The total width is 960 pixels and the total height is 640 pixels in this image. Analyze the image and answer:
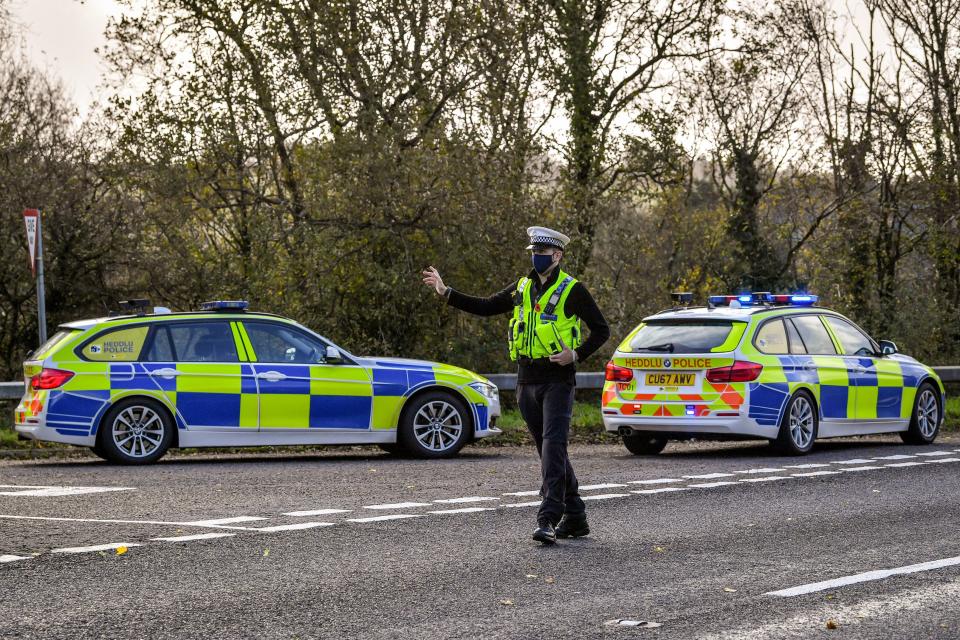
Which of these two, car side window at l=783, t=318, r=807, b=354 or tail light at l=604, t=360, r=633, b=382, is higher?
car side window at l=783, t=318, r=807, b=354

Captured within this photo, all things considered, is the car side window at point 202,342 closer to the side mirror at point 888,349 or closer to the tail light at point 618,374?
the tail light at point 618,374

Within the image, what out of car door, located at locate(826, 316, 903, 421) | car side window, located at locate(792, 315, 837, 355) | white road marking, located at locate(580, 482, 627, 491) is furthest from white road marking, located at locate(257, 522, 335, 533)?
car door, located at locate(826, 316, 903, 421)

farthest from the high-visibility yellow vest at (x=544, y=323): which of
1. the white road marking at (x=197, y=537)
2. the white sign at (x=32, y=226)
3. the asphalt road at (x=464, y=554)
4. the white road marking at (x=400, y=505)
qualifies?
the white sign at (x=32, y=226)

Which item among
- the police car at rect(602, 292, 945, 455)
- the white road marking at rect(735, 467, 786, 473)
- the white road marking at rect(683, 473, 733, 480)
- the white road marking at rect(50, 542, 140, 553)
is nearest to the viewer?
the white road marking at rect(50, 542, 140, 553)

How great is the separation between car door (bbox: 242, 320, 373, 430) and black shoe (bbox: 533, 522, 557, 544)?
584cm

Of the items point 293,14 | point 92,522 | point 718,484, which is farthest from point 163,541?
point 293,14

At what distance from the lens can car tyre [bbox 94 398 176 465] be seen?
515 inches

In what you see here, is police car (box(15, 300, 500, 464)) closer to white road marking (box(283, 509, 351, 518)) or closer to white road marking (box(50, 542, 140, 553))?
white road marking (box(283, 509, 351, 518))

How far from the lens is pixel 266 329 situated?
13.9 m

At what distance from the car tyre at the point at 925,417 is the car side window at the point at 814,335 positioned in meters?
1.69

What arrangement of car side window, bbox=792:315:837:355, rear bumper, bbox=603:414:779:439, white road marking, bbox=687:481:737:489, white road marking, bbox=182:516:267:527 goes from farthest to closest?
car side window, bbox=792:315:837:355
rear bumper, bbox=603:414:779:439
white road marking, bbox=687:481:737:489
white road marking, bbox=182:516:267:527

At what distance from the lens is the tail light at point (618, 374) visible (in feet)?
46.8

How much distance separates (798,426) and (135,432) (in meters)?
6.53

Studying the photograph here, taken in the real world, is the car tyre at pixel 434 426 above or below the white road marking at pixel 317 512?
above
